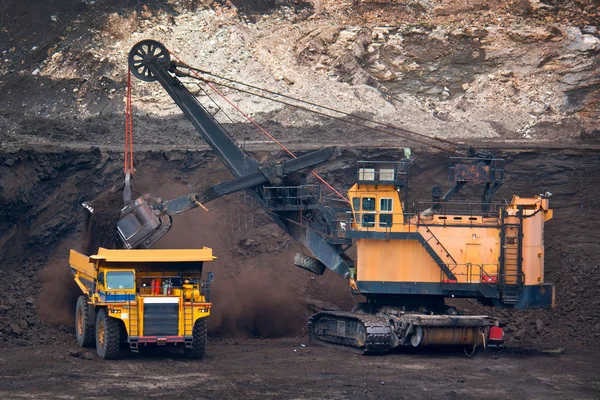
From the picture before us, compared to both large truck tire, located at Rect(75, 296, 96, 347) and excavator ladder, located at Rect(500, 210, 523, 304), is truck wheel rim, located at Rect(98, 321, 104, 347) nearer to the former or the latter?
large truck tire, located at Rect(75, 296, 96, 347)

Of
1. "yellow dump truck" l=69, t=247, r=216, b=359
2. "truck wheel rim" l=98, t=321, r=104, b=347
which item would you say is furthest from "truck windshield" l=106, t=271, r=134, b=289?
"truck wheel rim" l=98, t=321, r=104, b=347

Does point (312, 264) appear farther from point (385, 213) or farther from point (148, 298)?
point (148, 298)

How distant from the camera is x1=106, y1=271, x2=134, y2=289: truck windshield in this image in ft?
73.6

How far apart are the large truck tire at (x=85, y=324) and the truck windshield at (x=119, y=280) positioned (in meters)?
1.75

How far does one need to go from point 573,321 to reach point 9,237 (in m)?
16.0

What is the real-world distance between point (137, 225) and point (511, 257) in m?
9.09

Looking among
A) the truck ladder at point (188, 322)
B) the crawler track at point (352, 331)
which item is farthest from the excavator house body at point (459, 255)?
the truck ladder at point (188, 322)

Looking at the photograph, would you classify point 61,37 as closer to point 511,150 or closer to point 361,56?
point 361,56

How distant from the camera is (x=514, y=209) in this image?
24.8 meters

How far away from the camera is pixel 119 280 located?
2250 cm

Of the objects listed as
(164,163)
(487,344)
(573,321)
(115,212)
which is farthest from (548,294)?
(164,163)

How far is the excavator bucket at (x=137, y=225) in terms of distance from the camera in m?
24.7

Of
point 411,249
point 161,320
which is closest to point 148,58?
point 161,320

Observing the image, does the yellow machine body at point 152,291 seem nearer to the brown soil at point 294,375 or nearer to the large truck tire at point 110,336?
the large truck tire at point 110,336
